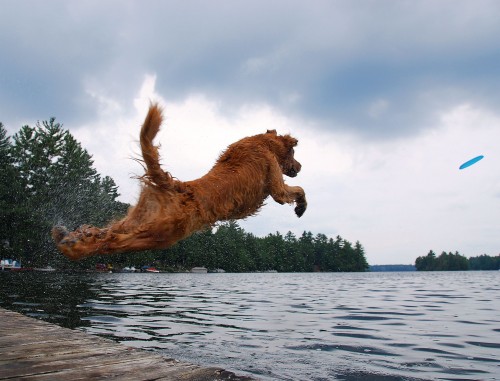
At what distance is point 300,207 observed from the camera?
717cm

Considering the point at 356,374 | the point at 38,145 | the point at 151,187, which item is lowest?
the point at 356,374

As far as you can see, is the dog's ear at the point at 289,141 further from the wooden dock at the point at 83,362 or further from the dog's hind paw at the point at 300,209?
the wooden dock at the point at 83,362

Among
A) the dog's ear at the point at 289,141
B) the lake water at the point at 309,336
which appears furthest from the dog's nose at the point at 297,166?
the lake water at the point at 309,336

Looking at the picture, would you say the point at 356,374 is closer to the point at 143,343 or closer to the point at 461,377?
the point at 461,377

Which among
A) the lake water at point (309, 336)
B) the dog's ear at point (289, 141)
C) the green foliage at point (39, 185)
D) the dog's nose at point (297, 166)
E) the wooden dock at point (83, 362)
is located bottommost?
the lake water at point (309, 336)

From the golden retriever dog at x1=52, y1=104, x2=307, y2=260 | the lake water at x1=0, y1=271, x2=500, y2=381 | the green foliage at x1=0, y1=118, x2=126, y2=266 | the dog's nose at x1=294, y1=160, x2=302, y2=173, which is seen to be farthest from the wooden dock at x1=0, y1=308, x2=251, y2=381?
the green foliage at x1=0, y1=118, x2=126, y2=266

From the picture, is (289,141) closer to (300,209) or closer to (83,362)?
(300,209)

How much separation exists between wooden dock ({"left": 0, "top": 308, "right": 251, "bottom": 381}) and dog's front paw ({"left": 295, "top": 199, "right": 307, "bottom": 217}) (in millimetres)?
3393

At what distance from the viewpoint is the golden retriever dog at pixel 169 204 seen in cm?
478

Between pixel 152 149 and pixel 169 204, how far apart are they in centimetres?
69

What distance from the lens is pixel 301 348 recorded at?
7.43m

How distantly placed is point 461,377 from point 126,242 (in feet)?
14.8

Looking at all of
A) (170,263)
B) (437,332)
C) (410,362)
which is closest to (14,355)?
(410,362)

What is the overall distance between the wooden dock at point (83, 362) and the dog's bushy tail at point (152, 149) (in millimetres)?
1895
